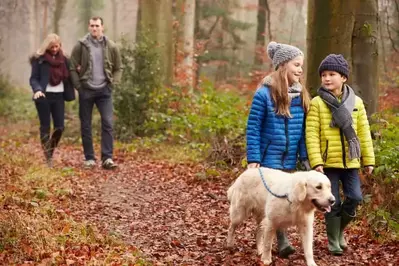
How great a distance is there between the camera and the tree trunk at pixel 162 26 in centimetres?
1744

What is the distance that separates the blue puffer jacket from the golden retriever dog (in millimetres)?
232

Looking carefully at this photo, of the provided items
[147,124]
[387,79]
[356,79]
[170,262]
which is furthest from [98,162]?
[387,79]

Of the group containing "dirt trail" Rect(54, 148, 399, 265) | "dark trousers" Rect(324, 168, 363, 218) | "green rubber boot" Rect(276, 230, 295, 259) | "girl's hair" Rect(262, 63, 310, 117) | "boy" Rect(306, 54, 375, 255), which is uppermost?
"girl's hair" Rect(262, 63, 310, 117)

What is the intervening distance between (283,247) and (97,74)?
6145 mm

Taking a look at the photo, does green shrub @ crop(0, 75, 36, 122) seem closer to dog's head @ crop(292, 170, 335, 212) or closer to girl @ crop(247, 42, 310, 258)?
girl @ crop(247, 42, 310, 258)

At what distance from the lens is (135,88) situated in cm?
1501

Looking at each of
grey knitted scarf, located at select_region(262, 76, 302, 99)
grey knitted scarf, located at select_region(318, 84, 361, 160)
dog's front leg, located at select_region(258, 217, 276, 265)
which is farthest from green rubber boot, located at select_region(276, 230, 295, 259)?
grey knitted scarf, located at select_region(262, 76, 302, 99)

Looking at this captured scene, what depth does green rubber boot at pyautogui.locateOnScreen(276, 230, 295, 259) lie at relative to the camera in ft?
20.8

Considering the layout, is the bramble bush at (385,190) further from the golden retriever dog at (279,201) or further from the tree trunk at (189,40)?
the tree trunk at (189,40)

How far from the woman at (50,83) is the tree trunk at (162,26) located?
6.01 metres

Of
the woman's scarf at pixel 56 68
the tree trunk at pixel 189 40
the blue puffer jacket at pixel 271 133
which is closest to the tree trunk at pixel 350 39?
the blue puffer jacket at pixel 271 133

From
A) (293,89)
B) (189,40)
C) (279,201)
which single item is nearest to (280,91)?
(293,89)

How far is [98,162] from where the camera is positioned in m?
12.5

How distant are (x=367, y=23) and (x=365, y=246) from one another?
3.48 metres
